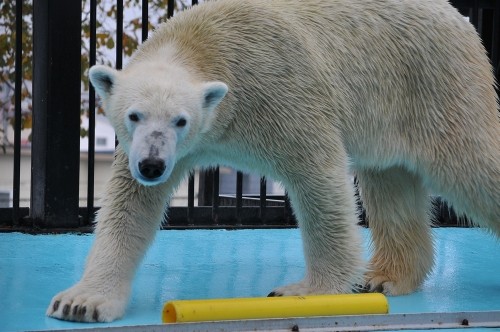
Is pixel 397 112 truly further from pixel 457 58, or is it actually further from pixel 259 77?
pixel 259 77

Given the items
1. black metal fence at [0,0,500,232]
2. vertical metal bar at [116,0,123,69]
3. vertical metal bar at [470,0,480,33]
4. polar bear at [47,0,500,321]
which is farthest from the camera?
vertical metal bar at [470,0,480,33]

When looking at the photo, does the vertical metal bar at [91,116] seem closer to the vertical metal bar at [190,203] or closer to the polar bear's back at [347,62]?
the vertical metal bar at [190,203]

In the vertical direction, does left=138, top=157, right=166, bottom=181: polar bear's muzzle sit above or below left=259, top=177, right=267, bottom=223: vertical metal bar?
above

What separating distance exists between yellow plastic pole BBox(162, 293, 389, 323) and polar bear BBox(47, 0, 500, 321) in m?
0.38

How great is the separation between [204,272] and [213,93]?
47.0 inches

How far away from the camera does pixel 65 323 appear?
3146mm

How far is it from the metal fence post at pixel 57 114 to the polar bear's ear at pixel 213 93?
6.55 feet

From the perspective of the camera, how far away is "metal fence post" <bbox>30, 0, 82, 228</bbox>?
507cm

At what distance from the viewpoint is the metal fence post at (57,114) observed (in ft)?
16.6

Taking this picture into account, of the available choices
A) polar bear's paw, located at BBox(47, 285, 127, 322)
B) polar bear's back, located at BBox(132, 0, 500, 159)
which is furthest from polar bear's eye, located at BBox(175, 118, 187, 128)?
polar bear's paw, located at BBox(47, 285, 127, 322)

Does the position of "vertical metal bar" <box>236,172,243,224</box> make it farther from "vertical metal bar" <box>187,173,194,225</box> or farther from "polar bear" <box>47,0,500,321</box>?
"polar bear" <box>47,0,500,321</box>

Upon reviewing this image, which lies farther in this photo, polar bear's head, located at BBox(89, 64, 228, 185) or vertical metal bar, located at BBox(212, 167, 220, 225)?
vertical metal bar, located at BBox(212, 167, 220, 225)

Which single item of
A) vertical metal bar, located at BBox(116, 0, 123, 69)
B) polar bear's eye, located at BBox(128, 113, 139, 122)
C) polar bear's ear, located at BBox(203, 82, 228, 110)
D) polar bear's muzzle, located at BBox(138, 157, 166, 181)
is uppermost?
vertical metal bar, located at BBox(116, 0, 123, 69)

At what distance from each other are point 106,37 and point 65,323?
5.63 m
